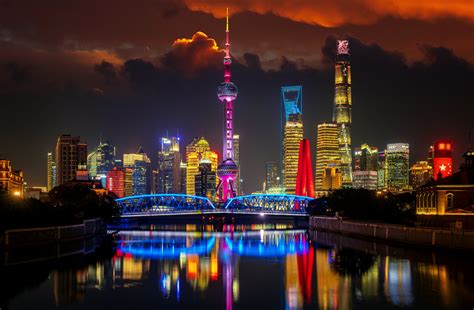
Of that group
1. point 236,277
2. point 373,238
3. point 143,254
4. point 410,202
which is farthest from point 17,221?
point 410,202

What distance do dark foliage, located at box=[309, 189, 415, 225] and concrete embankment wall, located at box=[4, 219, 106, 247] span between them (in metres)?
40.5

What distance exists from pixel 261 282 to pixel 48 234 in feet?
121

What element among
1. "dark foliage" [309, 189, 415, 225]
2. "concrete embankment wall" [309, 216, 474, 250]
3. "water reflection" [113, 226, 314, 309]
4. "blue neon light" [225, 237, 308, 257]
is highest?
"dark foliage" [309, 189, 415, 225]

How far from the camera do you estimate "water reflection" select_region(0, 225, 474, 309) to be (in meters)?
43.5

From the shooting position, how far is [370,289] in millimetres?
47875

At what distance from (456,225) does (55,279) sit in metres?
39.9

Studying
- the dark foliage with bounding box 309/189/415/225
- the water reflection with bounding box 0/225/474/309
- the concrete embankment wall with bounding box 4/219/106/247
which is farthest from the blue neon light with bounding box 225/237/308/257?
the concrete embankment wall with bounding box 4/219/106/247

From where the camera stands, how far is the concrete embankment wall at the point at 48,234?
237 feet

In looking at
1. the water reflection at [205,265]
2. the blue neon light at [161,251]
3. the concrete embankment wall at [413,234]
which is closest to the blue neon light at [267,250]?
the water reflection at [205,265]

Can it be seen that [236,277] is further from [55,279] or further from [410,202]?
[410,202]

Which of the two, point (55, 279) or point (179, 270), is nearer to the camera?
point (55, 279)

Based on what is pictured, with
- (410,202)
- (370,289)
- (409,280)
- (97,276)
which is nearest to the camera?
(370,289)

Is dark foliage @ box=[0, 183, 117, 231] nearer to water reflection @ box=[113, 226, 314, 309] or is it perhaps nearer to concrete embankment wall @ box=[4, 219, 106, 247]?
concrete embankment wall @ box=[4, 219, 106, 247]

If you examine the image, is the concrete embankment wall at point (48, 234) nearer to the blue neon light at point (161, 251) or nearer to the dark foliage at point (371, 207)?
the blue neon light at point (161, 251)
